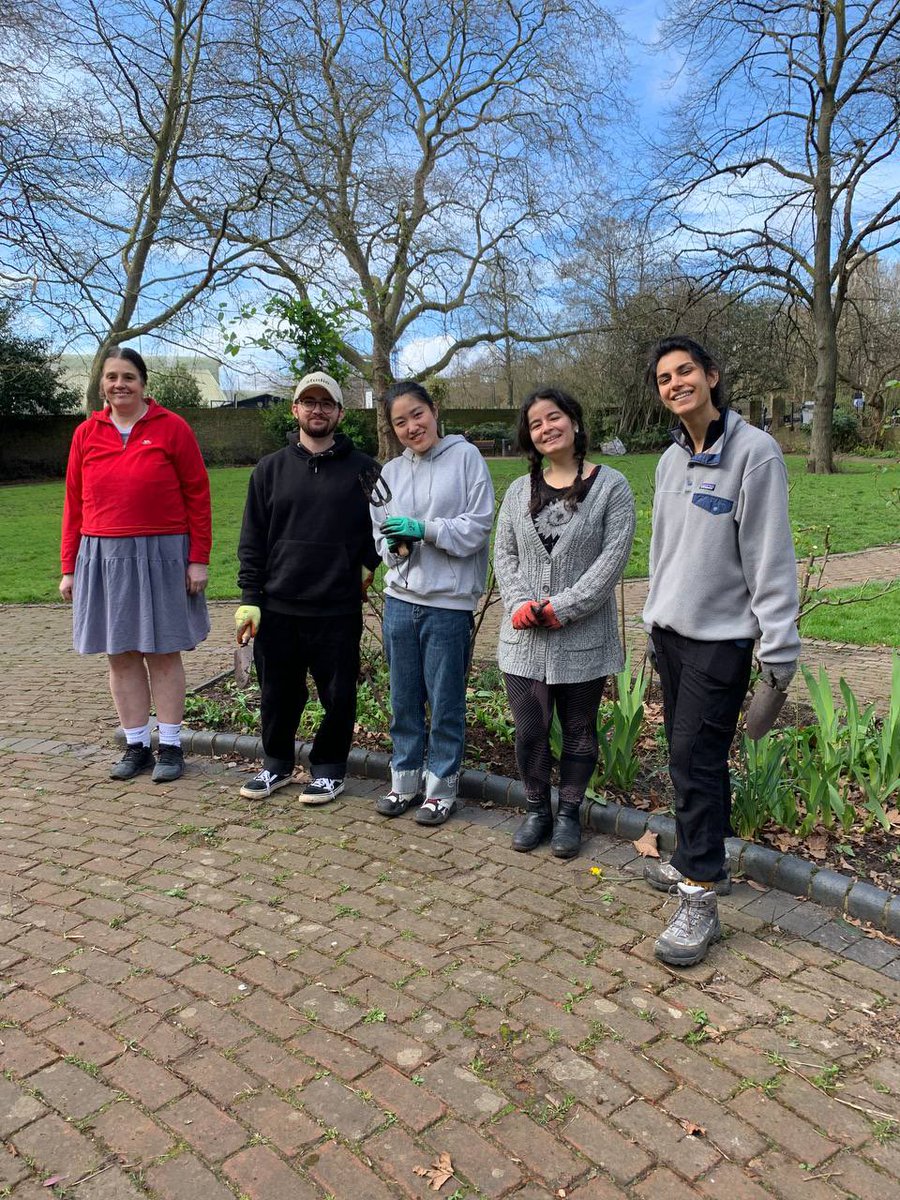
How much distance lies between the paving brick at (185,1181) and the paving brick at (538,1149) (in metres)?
0.50

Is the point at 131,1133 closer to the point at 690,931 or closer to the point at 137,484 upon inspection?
the point at 690,931

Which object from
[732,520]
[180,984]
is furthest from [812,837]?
[180,984]

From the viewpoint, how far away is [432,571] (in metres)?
3.81

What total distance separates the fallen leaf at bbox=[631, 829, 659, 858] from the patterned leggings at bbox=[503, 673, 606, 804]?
0.29m

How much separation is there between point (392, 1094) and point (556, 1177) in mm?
469

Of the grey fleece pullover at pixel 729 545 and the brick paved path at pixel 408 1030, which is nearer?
the brick paved path at pixel 408 1030

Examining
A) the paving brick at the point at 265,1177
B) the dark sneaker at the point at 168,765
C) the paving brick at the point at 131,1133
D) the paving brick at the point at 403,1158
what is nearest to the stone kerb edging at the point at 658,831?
the dark sneaker at the point at 168,765

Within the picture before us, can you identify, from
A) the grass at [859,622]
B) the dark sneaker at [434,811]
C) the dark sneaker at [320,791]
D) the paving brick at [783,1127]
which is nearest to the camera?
the paving brick at [783,1127]

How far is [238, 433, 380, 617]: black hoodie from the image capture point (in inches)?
157

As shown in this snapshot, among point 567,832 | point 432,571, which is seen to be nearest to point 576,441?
point 432,571

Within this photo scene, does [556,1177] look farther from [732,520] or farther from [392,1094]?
[732,520]

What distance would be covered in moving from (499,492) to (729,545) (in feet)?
22.9

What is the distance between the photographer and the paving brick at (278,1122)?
213 cm

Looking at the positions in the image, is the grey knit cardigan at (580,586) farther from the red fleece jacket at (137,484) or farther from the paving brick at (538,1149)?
the red fleece jacket at (137,484)
